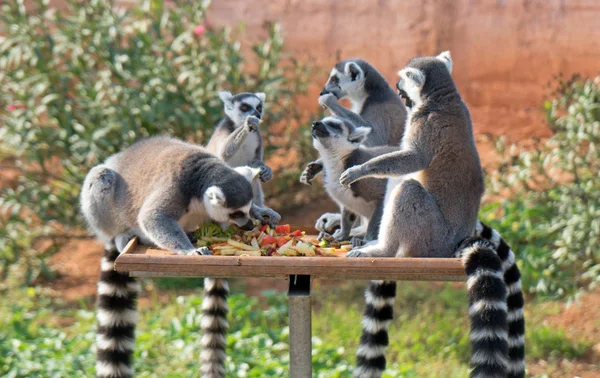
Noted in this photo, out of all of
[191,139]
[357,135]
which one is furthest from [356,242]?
[191,139]

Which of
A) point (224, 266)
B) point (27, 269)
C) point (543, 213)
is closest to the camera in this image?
point (224, 266)

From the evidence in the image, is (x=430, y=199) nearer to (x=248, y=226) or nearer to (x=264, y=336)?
(x=248, y=226)

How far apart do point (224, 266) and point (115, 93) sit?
434cm

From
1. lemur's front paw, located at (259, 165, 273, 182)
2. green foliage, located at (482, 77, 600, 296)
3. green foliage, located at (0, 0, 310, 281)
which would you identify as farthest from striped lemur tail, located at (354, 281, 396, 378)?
green foliage, located at (0, 0, 310, 281)

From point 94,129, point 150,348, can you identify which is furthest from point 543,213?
point 94,129

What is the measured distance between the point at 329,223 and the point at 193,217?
760 millimetres

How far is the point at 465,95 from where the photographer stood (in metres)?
11.2

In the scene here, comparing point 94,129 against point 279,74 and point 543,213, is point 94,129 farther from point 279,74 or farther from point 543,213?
point 543,213

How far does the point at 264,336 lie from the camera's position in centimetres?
636

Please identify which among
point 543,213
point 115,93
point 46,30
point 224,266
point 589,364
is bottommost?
point 589,364

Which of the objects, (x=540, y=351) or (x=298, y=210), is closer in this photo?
(x=540, y=351)

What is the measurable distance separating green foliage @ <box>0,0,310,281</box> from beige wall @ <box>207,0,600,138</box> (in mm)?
3123

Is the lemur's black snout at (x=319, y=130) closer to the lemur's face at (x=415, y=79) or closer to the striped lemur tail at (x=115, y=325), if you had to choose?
the lemur's face at (x=415, y=79)

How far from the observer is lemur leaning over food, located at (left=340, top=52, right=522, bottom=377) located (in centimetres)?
353
